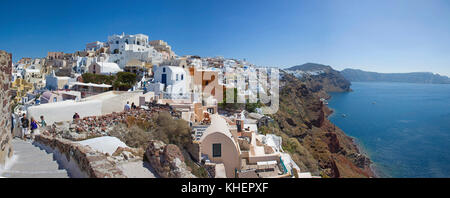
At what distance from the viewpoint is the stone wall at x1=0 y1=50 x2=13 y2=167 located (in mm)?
3087

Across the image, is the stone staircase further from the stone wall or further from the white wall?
the white wall

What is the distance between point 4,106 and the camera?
3223 millimetres

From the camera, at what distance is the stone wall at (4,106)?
3.09 m

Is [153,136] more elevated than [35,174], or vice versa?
[35,174]

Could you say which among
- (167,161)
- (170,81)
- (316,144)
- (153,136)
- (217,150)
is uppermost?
(170,81)

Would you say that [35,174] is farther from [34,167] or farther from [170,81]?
[170,81]

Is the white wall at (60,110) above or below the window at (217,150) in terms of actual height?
above

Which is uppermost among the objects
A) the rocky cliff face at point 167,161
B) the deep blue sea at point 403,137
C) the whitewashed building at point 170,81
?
the whitewashed building at point 170,81

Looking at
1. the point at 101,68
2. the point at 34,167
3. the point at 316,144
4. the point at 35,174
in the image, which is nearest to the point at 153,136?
the point at 34,167

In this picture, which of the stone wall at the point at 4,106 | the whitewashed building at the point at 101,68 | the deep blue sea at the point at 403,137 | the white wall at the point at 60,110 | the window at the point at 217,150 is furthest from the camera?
the whitewashed building at the point at 101,68

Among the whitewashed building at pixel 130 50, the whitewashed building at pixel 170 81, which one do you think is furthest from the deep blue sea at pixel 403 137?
the whitewashed building at pixel 130 50

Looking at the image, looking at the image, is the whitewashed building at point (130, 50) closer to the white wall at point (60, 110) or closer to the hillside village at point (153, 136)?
the hillside village at point (153, 136)

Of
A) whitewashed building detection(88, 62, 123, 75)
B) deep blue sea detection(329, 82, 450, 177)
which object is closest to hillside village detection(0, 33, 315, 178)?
whitewashed building detection(88, 62, 123, 75)
